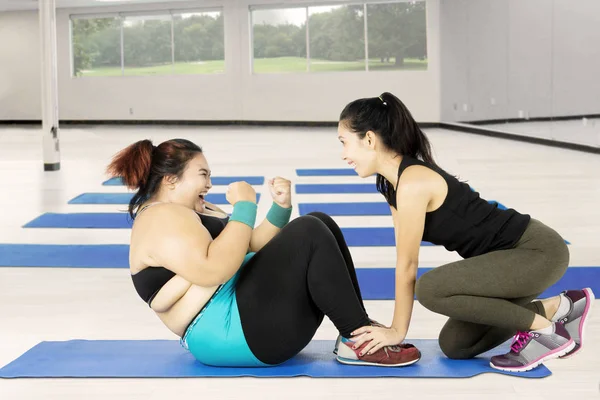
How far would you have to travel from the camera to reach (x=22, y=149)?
39.7ft

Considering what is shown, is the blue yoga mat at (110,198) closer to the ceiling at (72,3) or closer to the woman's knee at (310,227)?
the woman's knee at (310,227)

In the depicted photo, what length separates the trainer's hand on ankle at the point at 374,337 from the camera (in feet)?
8.38

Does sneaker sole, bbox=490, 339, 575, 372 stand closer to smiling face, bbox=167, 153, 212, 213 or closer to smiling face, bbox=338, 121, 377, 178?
smiling face, bbox=338, 121, 377, 178

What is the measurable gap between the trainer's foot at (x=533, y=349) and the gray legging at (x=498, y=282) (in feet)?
0.17

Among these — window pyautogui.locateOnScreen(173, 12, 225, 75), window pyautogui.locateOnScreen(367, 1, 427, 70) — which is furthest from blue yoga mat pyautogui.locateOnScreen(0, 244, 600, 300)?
window pyautogui.locateOnScreen(173, 12, 225, 75)

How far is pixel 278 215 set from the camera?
262cm

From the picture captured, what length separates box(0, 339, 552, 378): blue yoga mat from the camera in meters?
2.59

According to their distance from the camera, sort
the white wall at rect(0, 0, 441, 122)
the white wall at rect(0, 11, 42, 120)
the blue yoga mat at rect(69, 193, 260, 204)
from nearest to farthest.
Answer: the blue yoga mat at rect(69, 193, 260, 204) → the white wall at rect(0, 0, 441, 122) → the white wall at rect(0, 11, 42, 120)

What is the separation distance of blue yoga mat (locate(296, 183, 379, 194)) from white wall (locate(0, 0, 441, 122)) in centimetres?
833

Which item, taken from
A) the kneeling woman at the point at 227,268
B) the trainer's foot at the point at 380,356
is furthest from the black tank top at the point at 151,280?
the trainer's foot at the point at 380,356

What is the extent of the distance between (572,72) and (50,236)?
22.9 feet

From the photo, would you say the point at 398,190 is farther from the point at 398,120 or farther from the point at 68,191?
the point at 68,191

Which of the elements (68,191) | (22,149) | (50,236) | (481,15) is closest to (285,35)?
(481,15)

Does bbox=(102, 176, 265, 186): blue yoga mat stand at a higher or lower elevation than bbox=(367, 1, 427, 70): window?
lower
